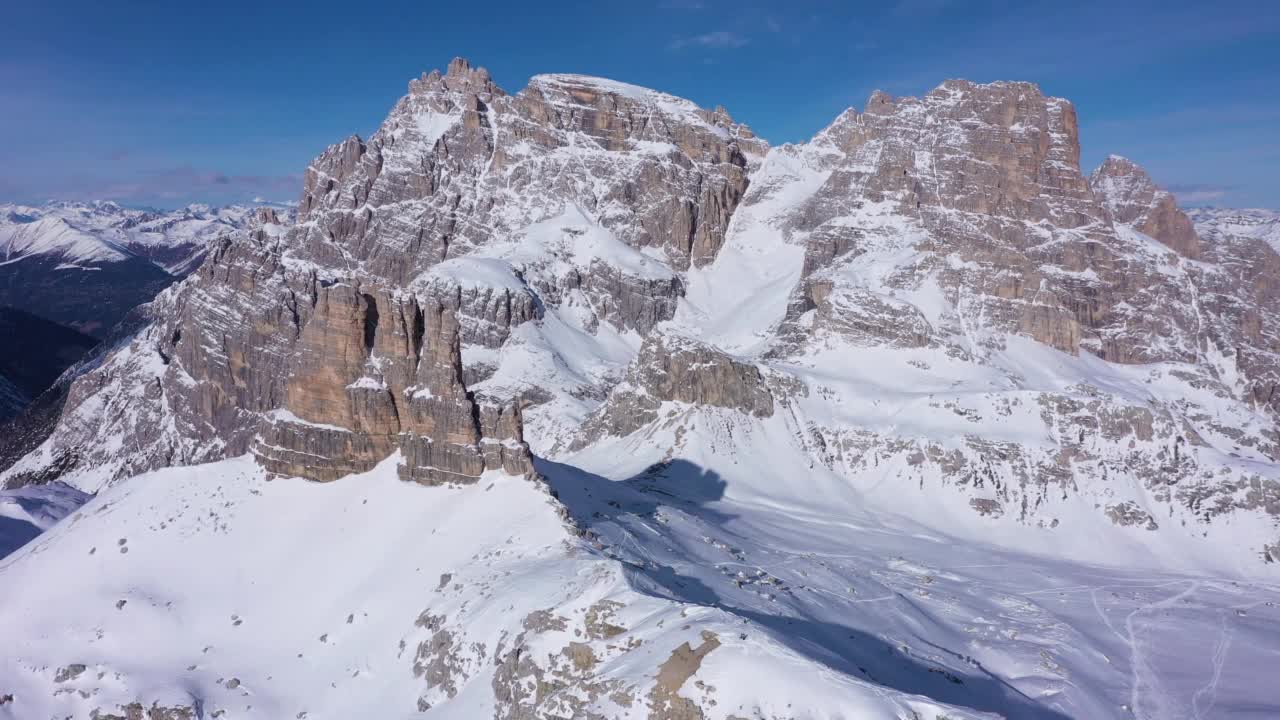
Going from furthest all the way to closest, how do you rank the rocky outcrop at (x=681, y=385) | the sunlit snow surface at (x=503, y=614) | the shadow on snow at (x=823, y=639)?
the rocky outcrop at (x=681, y=385), the shadow on snow at (x=823, y=639), the sunlit snow surface at (x=503, y=614)

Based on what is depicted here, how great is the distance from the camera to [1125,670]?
7675 cm

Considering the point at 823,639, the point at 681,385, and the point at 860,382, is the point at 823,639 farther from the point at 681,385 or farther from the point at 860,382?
the point at 860,382

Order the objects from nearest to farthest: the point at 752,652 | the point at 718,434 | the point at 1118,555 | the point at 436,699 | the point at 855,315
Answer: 1. the point at 752,652
2. the point at 436,699
3. the point at 1118,555
4. the point at 718,434
5. the point at 855,315

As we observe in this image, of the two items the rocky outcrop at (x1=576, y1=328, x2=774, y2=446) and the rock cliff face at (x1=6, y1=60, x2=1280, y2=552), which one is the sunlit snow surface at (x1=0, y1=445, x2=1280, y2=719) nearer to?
the rock cliff face at (x1=6, y1=60, x2=1280, y2=552)

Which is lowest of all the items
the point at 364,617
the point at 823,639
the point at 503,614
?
the point at 364,617

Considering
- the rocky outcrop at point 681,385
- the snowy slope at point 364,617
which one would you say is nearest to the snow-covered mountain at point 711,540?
the snowy slope at point 364,617

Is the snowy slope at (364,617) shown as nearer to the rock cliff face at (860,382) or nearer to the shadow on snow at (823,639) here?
the shadow on snow at (823,639)

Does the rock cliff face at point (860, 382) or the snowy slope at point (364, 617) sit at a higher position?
the rock cliff face at point (860, 382)

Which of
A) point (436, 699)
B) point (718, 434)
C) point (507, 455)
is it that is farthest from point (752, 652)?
point (718, 434)

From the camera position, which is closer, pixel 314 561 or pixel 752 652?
pixel 752 652

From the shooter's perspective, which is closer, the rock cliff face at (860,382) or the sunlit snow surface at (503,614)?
the sunlit snow surface at (503,614)

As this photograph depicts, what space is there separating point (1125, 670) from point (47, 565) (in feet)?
303

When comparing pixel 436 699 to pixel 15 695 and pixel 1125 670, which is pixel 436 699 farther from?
pixel 1125 670

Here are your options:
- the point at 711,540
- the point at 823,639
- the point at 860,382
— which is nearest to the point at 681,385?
the point at 860,382
